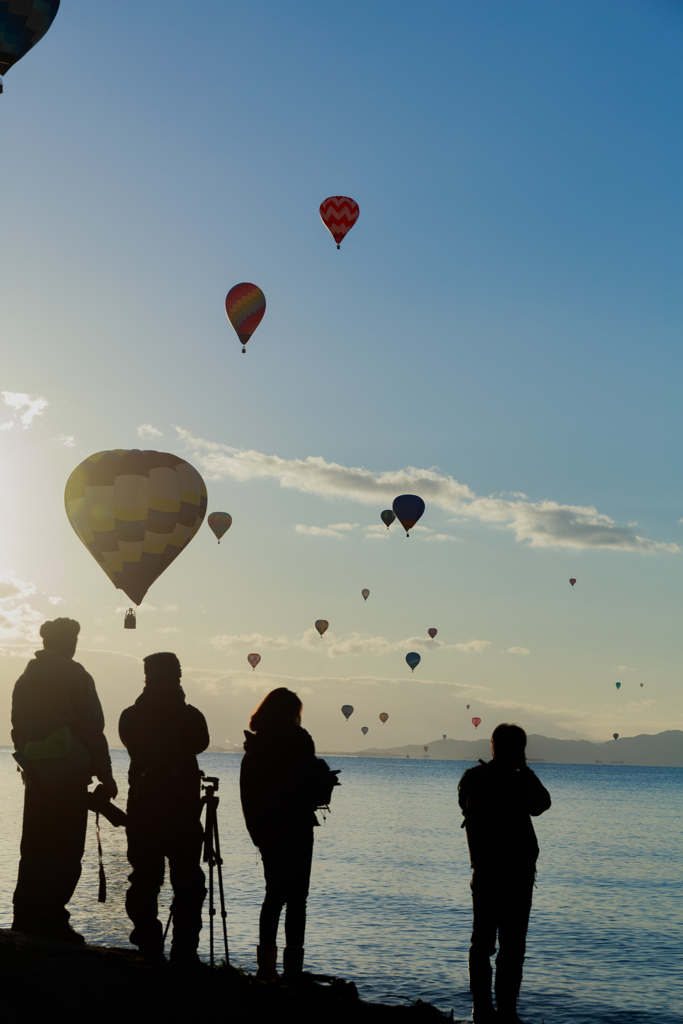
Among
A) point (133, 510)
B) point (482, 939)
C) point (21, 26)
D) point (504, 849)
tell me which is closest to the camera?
point (504, 849)

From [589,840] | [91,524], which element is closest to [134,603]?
[91,524]

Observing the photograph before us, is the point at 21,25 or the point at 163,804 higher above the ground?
the point at 21,25

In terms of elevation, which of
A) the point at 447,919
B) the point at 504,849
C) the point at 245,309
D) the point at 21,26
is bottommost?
the point at 447,919

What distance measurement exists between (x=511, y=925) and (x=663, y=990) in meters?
11.8

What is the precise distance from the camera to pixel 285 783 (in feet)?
22.5

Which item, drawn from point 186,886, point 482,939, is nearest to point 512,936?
point 482,939

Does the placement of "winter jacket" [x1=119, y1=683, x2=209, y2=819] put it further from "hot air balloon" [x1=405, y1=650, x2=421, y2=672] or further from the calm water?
→ "hot air balloon" [x1=405, y1=650, x2=421, y2=672]

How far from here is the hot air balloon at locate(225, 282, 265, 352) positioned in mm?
33344

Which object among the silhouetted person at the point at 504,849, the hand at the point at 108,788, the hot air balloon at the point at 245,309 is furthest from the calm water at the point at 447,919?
the hot air balloon at the point at 245,309

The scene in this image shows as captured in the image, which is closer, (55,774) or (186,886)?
(186,886)

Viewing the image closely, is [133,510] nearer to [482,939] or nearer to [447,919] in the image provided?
[447,919]

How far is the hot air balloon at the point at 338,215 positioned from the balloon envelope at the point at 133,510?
1415 centimetres

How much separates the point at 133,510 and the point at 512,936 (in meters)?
20.0

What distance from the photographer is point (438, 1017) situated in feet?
24.2
